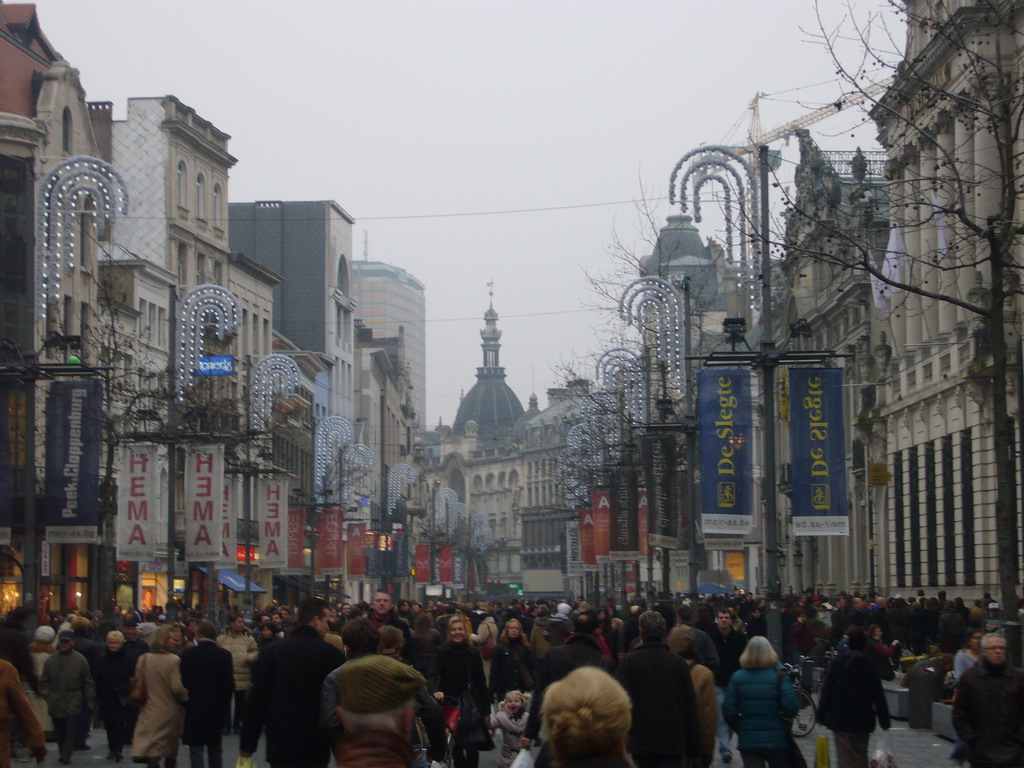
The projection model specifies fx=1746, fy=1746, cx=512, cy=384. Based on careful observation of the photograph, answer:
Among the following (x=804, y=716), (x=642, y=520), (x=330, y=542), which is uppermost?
(x=642, y=520)

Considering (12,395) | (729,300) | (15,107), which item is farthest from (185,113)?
(12,395)

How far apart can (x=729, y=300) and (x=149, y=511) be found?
63.2m

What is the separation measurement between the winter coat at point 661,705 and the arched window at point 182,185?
199ft

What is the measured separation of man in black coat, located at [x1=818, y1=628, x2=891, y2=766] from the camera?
1445cm

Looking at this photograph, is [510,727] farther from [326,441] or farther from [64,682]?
[326,441]

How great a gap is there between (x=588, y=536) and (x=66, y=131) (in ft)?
80.4

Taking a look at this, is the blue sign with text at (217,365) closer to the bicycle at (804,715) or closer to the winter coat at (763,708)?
the bicycle at (804,715)

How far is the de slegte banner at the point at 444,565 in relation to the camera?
111000 millimetres

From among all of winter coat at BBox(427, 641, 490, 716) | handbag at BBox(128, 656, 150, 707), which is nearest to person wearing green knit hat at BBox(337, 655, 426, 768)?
handbag at BBox(128, 656, 150, 707)

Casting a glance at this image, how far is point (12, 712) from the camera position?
1184 centimetres

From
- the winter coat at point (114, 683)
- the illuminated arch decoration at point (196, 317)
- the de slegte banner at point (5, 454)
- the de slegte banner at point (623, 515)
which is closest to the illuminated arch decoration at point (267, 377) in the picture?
the illuminated arch decoration at point (196, 317)

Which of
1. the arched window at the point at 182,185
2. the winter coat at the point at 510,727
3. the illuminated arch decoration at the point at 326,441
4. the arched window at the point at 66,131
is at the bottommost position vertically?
the winter coat at the point at 510,727

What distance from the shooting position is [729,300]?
316 ft

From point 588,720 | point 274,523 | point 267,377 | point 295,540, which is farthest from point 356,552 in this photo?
point 588,720
